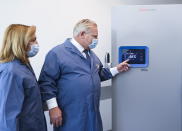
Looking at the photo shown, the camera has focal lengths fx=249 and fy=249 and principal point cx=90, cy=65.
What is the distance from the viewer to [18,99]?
1.38 m

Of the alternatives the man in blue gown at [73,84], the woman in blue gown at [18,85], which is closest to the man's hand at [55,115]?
the man in blue gown at [73,84]

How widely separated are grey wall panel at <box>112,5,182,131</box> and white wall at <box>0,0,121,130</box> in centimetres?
62

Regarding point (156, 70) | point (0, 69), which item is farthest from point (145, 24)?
point (0, 69)

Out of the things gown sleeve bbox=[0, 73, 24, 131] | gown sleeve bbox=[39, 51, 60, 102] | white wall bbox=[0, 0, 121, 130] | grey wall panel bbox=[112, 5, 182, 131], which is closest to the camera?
gown sleeve bbox=[0, 73, 24, 131]

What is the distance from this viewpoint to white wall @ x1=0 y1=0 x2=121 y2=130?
6.97 ft

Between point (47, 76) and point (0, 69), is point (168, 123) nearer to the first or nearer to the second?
point (47, 76)

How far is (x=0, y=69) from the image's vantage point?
139 centimetres

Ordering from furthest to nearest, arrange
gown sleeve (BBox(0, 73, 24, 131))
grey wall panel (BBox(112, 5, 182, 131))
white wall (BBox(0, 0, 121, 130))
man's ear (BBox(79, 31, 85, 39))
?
white wall (BBox(0, 0, 121, 130))
grey wall panel (BBox(112, 5, 182, 131))
man's ear (BBox(79, 31, 85, 39))
gown sleeve (BBox(0, 73, 24, 131))

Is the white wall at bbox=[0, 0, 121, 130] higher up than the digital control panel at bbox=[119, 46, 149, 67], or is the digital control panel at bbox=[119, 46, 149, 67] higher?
the white wall at bbox=[0, 0, 121, 130]

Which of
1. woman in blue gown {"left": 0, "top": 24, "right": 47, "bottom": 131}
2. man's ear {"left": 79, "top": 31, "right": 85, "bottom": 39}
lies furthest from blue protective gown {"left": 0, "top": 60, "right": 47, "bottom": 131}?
man's ear {"left": 79, "top": 31, "right": 85, "bottom": 39}

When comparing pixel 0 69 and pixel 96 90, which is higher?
pixel 0 69

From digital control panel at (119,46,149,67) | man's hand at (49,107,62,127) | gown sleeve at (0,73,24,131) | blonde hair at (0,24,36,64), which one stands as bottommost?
man's hand at (49,107,62,127)

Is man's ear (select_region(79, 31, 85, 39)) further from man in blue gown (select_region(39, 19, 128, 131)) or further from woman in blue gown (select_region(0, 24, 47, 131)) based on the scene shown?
woman in blue gown (select_region(0, 24, 47, 131))

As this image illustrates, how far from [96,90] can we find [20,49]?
0.69 metres
